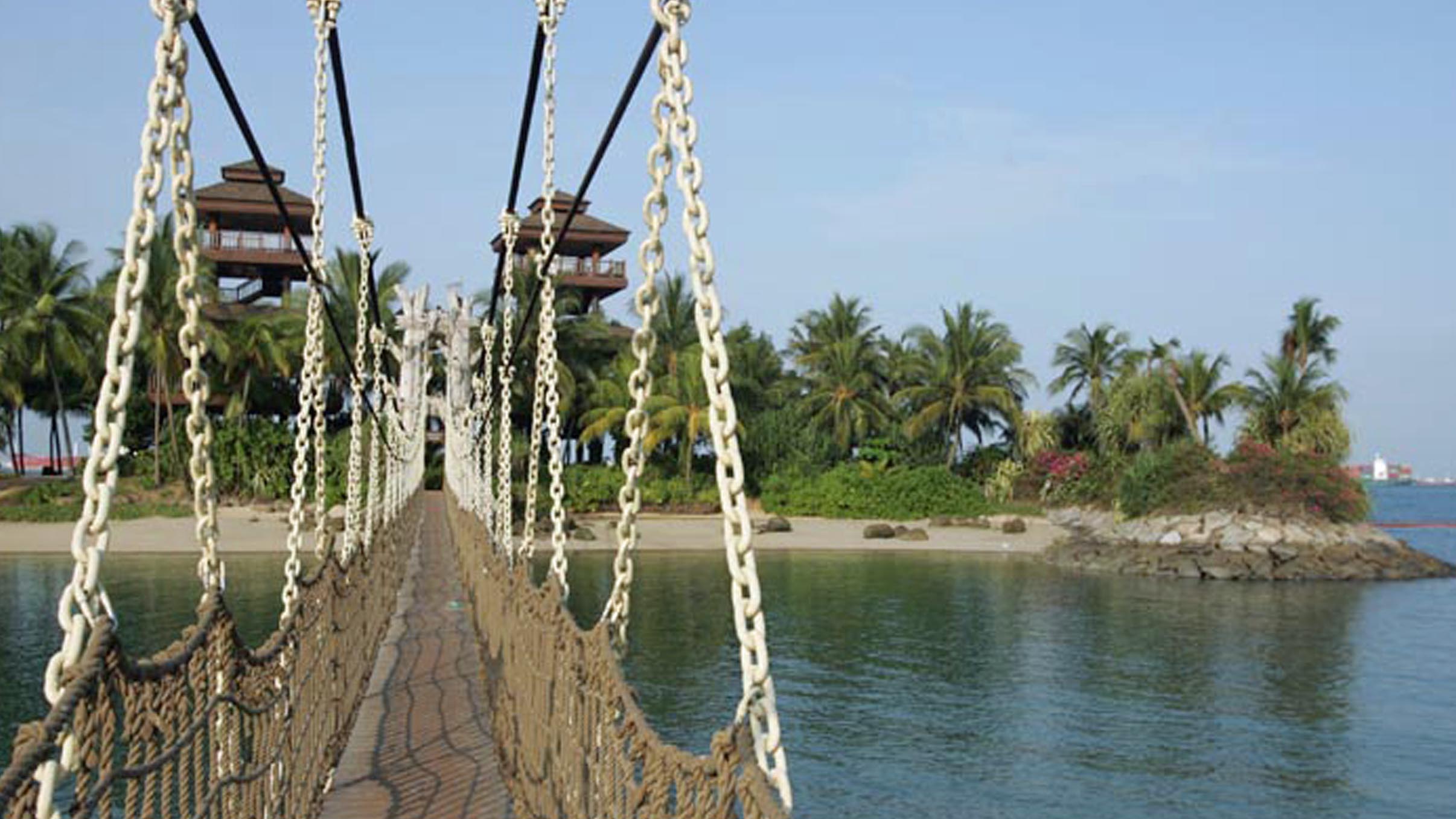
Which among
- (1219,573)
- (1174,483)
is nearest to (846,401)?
(1174,483)

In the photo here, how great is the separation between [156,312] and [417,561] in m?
15.8

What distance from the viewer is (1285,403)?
3400 cm

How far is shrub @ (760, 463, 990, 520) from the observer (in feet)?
116

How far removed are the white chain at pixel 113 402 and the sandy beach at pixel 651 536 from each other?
2426cm

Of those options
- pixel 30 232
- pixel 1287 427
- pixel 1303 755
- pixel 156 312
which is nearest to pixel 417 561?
pixel 1303 755

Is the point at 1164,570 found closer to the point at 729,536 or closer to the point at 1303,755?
the point at 1303,755

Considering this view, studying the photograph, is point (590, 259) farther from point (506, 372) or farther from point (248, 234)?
point (506, 372)

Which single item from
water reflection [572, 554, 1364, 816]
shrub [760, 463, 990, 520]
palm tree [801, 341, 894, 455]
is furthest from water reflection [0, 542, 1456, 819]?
palm tree [801, 341, 894, 455]

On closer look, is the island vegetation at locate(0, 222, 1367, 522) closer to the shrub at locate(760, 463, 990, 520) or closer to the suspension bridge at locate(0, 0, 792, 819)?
the shrub at locate(760, 463, 990, 520)

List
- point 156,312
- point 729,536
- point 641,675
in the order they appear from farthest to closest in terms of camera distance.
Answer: point 156,312 → point 641,675 → point 729,536

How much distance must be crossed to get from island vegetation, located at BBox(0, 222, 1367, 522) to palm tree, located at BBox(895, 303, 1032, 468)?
0.22ft

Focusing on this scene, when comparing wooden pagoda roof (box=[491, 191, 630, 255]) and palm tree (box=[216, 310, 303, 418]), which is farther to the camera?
wooden pagoda roof (box=[491, 191, 630, 255])

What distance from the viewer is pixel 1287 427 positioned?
33844mm

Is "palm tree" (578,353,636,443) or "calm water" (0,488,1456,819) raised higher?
"palm tree" (578,353,636,443)
